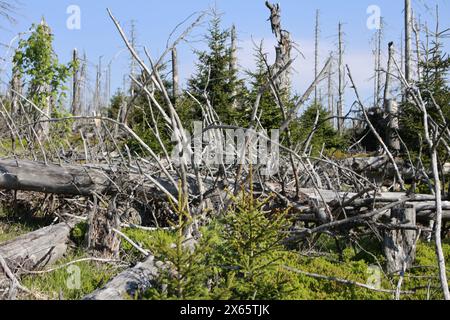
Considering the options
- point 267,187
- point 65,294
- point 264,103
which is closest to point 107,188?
point 267,187

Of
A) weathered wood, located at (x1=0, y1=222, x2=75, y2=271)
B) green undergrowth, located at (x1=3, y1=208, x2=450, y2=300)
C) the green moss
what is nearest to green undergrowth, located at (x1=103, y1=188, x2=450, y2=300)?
green undergrowth, located at (x1=3, y1=208, x2=450, y2=300)

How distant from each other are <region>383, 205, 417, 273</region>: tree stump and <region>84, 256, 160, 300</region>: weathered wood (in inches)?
113

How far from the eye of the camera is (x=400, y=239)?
538 cm

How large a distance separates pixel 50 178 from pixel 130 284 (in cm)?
391

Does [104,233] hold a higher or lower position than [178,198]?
lower

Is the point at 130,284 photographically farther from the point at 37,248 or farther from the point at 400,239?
the point at 400,239

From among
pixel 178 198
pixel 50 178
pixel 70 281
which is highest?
pixel 50 178

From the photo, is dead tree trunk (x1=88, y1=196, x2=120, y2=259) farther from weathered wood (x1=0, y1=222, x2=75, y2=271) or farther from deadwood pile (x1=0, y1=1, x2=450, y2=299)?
weathered wood (x1=0, y1=222, x2=75, y2=271)

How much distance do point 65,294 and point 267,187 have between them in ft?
10.8

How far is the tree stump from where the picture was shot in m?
5.30

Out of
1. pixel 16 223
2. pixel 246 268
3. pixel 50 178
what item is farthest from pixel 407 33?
pixel 246 268

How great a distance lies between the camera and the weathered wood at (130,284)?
3342mm

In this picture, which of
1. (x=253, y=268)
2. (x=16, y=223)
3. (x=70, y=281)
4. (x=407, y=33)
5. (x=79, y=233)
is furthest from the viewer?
(x=407, y=33)
